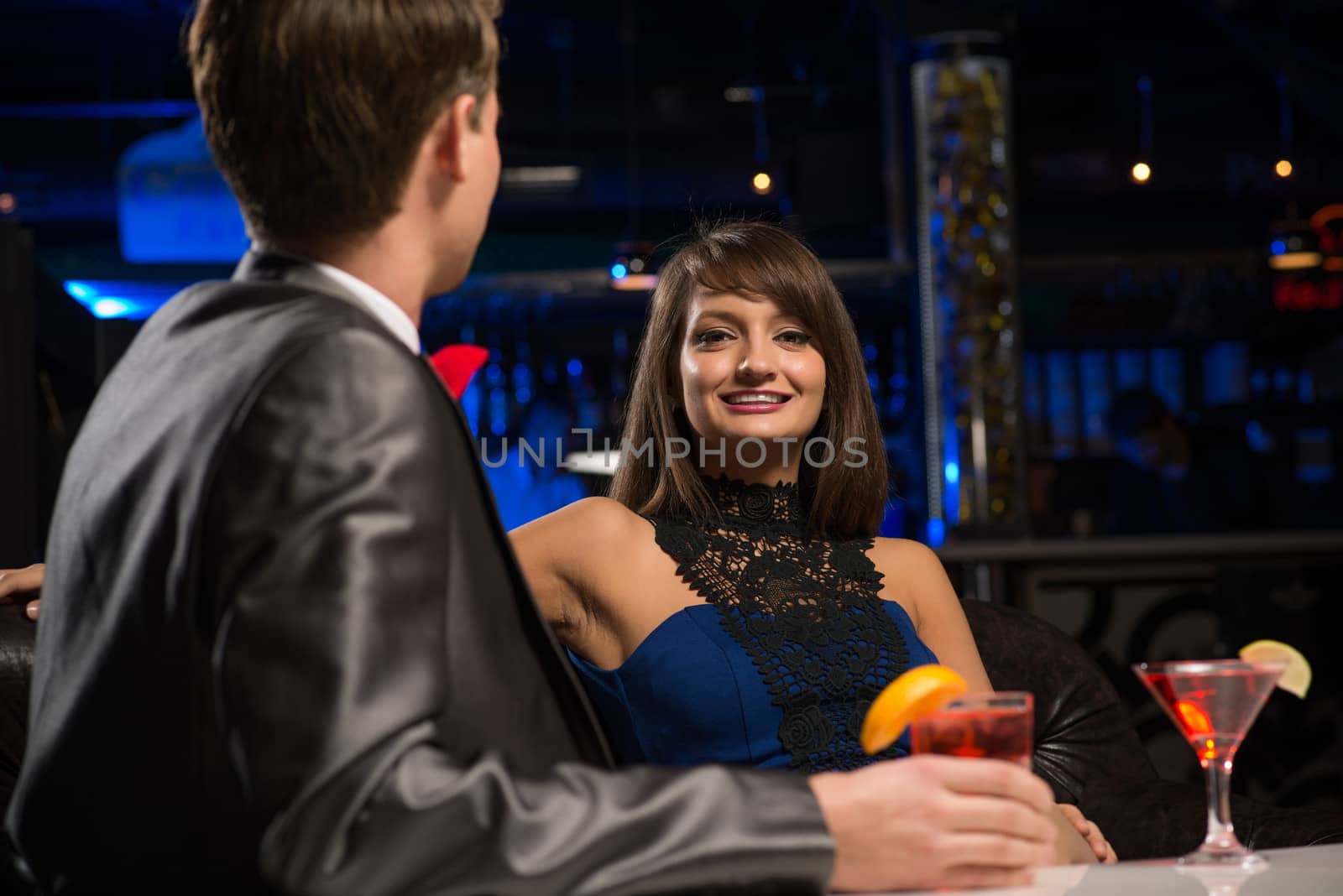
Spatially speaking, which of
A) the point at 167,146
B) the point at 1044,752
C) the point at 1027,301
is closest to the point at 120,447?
the point at 1044,752

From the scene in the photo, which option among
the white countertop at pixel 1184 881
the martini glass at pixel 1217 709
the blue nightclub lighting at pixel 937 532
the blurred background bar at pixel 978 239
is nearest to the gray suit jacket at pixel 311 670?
the white countertop at pixel 1184 881

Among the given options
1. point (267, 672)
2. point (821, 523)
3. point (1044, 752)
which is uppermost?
point (267, 672)

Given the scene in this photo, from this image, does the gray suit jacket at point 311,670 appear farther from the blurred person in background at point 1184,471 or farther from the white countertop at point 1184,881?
the blurred person in background at point 1184,471

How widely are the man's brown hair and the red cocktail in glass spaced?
1.76ft

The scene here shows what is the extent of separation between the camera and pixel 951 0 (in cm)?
498

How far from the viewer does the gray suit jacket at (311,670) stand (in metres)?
0.78

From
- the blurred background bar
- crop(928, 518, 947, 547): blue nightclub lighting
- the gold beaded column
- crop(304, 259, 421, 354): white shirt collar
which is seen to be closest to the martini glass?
crop(304, 259, 421, 354): white shirt collar

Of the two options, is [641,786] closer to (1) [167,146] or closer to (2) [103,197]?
(1) [167,146]

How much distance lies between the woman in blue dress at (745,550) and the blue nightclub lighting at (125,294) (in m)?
4.28

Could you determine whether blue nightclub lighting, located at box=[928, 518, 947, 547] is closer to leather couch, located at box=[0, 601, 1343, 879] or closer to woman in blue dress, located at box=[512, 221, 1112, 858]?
leather couch, located at box=[0, 601, 1343, 879]

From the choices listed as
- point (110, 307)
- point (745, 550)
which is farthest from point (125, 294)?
point (745, 550)

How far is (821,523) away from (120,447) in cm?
144

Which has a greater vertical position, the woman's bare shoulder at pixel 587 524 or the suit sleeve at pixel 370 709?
the suit sleeve at pixel 370 709

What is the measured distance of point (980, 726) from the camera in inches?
38.3
